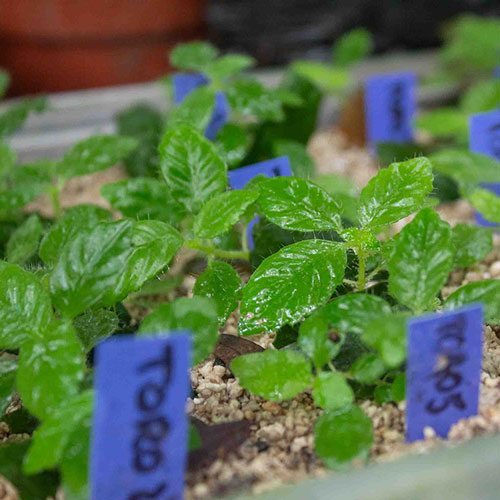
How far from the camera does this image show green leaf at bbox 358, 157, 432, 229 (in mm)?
675

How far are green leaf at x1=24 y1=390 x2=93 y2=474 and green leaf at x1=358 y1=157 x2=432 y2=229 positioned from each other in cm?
33

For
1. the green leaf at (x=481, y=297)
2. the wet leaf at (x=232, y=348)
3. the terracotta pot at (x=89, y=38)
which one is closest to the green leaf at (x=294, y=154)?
the wet leaf at (x=232, y=348)

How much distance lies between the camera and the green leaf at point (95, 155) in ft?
3.21

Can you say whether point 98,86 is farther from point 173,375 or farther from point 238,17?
point 173,375

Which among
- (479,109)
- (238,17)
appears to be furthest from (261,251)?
(238,17)

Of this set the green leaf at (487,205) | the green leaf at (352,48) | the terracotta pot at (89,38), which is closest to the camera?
the green leaf at (487,205)

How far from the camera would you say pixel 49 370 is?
0.57 meters

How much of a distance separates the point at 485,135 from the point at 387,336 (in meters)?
0.58

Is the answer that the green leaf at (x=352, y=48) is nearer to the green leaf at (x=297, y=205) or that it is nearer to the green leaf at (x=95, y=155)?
the green leaf at (x=95, y=155)

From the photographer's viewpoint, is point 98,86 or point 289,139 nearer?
point 289,139

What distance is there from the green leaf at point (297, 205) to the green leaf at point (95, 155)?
34cm

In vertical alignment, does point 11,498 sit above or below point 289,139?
below

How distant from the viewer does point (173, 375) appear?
530 millimetres

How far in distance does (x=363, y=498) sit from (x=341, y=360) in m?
0.20
